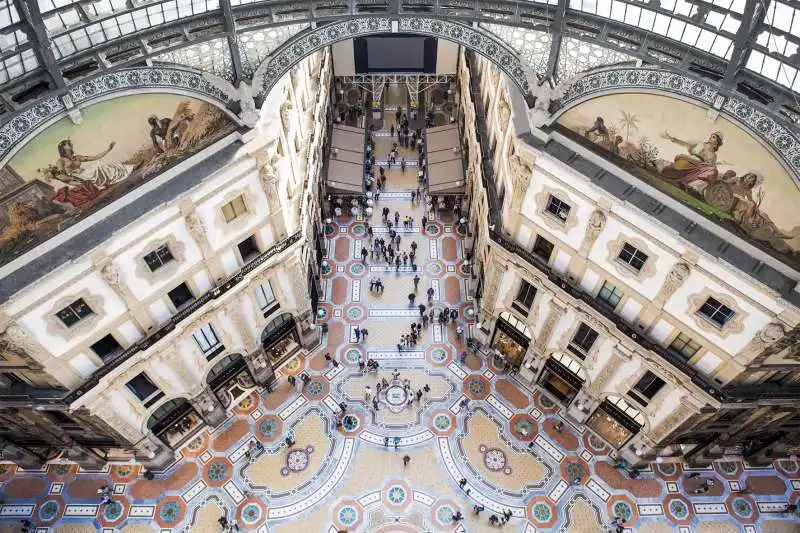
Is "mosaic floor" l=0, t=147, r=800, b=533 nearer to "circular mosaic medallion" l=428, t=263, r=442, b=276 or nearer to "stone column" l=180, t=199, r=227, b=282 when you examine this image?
"circular mosaic medallion" l=428, t=263, r=442, b=276

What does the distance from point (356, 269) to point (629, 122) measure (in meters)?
25.8

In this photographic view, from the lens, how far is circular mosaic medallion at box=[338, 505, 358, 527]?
35.6 m

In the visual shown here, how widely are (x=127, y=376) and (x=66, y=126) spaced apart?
13.3 meters

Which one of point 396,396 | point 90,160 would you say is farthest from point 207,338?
point 396,396

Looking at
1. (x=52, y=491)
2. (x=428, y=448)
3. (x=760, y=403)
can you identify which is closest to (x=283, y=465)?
(x=428, y=448)

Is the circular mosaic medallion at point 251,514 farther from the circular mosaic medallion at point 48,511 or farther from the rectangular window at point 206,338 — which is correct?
the circular mosaic medallion at point 48,511

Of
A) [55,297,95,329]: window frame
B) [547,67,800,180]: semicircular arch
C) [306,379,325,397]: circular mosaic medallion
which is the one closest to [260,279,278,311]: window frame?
[306,379,325,397]: circular mosaic medallion

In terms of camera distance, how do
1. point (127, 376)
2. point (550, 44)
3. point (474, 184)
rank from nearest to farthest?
1. point (550, 44)
2. point (127, 376)
3. point (474, 184)

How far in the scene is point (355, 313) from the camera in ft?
147

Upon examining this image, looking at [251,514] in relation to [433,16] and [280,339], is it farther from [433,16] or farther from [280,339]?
[433,16]

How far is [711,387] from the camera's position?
28875 millimetres

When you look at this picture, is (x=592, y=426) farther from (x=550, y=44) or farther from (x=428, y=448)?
(x=550, y=44)

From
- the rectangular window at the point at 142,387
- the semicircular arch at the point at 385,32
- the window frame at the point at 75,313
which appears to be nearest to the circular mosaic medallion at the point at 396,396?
the rectangular window at the point at 142,387

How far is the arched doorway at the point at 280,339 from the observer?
39281 millimetres
